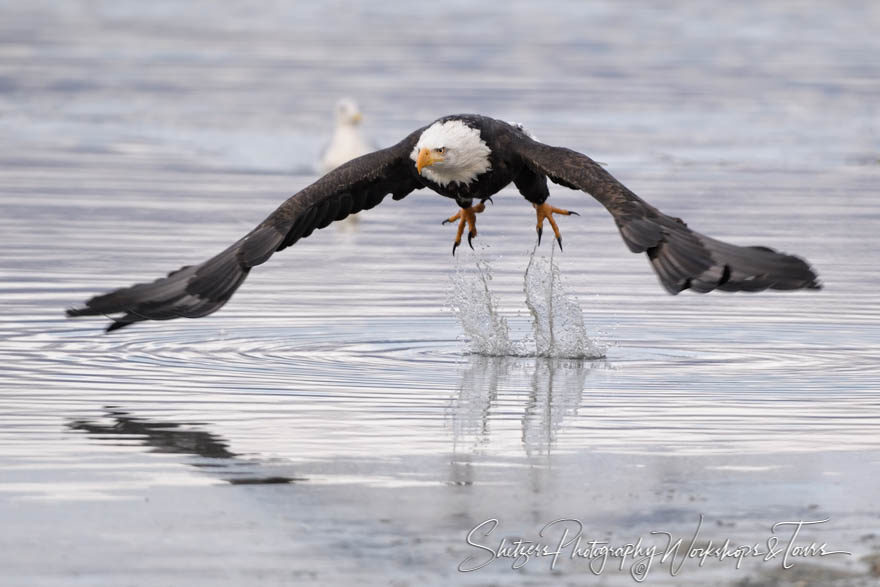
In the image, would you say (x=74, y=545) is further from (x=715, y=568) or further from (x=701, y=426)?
(x=701, y=426)

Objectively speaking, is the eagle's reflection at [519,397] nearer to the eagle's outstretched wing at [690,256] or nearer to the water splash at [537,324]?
the water splash at [537,324]

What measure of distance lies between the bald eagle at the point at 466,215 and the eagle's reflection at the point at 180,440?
0.50 metres

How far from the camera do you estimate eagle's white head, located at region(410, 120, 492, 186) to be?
33.2ft

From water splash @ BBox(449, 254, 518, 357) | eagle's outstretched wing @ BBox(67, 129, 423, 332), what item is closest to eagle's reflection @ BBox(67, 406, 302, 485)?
eagle's outstretched wing @ BBox(67, 129, 423, 332)

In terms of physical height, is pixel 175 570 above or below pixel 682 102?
below

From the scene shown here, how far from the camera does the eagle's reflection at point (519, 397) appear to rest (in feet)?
28.3

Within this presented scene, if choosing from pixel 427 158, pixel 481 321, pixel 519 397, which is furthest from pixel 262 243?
pixel 481 321

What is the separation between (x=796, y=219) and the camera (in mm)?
16203

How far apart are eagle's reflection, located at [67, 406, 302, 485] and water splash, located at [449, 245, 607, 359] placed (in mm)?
2620

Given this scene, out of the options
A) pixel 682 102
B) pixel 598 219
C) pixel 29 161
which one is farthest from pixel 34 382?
pixel 682 102

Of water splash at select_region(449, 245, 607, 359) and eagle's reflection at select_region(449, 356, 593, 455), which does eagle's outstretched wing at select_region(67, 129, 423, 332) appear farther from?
eagle's reflection at select_region(449, 356, 593, 455)

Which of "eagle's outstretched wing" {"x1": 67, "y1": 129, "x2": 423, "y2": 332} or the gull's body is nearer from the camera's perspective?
"eagle's outstretched wing" {"x1": 67, "y1": 129, "x2": 423, "y2": 332}

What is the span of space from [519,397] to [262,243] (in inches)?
58.3

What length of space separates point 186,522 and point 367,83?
21606 millimetres
